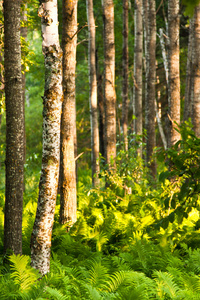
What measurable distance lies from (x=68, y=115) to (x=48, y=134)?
6.28 ft

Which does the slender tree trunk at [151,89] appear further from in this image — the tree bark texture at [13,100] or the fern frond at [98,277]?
the fern frond at [98,277]

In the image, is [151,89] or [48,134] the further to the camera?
[151,89]

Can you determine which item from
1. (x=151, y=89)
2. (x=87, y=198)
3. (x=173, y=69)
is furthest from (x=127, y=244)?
(x=151, y=89)

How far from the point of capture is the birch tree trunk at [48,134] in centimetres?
414

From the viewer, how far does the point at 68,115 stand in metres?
6.04

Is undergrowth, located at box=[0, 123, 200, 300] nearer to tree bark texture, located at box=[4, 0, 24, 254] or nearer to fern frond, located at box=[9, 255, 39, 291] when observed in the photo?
fern frond, located at box=[9, 255, 39, 291]

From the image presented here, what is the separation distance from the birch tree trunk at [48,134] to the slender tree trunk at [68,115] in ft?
5.62

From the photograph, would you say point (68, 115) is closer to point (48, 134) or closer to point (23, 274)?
point (48, 134)

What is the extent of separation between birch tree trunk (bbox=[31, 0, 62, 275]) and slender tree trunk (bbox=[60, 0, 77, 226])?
171 centimetres

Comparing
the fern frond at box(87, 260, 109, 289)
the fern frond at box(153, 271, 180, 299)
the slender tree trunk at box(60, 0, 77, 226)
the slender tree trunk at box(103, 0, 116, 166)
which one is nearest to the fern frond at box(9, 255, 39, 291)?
the fern frond at box(87, 260, 109, 289)

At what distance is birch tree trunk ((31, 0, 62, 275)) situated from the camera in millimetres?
4137

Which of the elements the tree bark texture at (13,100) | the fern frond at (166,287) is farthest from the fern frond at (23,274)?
the fern frond at (166,287)

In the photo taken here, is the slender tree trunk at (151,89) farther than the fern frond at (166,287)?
Yes

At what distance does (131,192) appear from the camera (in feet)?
28.3
